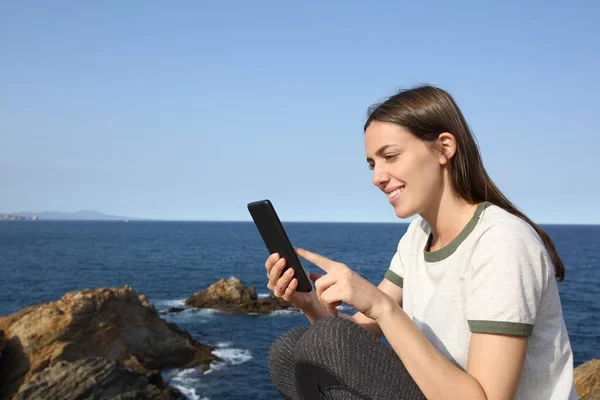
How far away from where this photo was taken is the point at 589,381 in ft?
21.8

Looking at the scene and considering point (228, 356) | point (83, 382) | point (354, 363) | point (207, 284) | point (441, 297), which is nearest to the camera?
point (354, 363)

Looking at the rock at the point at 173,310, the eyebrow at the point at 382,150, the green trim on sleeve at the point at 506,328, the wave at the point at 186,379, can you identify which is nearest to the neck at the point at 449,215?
the eyebrow at the point at 382,150

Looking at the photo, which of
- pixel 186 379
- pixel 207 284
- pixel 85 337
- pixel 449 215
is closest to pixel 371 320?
pixel 449 215

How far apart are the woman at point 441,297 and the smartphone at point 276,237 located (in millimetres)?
52

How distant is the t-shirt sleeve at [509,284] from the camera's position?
2.52m

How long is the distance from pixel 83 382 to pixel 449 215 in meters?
14.6

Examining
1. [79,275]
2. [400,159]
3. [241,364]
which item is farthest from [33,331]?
[79,275]

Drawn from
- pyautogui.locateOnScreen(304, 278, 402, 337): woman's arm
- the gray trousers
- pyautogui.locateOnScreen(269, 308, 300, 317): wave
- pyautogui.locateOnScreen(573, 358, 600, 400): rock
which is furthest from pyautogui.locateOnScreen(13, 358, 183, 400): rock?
pyautogui.locateOnScreen(269, 308, 300, 317): wave

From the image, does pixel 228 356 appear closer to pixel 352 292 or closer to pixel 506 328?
pixel 352 292

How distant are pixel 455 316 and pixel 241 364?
83.6ft

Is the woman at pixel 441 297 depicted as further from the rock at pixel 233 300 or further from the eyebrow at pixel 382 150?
the rock at pixel 233 300

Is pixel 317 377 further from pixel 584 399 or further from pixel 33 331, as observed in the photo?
pixel 33 331

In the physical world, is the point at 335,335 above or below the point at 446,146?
below

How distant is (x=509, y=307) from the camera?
2521 millimetres
